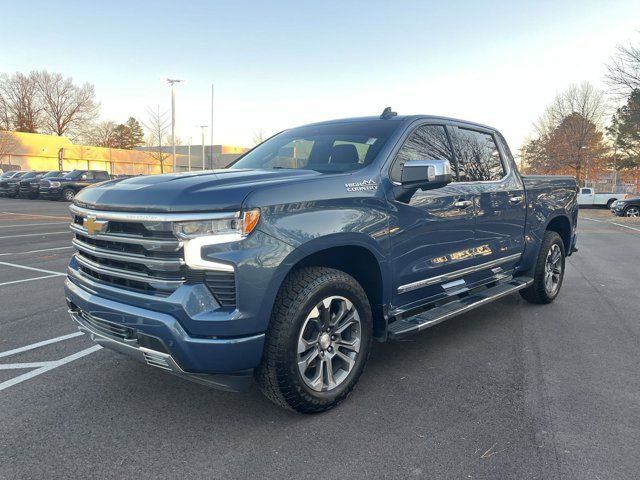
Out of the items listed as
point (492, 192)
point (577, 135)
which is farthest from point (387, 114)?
point (577, 135)

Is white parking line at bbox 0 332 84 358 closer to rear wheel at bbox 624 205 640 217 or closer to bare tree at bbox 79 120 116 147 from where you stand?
rear wheel at bbox 624 205 640 217

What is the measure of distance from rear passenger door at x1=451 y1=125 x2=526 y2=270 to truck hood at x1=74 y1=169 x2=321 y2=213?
1.85 metres

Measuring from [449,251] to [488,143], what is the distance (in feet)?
5.45

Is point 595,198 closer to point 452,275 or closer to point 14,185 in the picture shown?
point 452,275

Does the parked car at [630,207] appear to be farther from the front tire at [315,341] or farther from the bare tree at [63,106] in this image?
the bare tree at [63,106]

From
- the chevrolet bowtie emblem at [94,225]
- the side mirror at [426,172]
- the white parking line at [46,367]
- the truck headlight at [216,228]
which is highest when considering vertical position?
the side mirror at [426,172]

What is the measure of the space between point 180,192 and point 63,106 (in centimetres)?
8309

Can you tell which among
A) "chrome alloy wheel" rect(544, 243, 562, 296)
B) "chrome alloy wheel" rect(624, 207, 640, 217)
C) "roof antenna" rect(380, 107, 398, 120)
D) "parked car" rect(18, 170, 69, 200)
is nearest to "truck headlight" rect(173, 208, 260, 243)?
"roof antenna" rect(380, 107, 398, 120)

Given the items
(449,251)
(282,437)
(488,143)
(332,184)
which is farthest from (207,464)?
(488,143)

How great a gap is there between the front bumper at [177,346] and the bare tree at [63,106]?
80642 mm

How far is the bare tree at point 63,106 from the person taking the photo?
237ft

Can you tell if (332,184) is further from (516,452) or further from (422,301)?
(516,452)

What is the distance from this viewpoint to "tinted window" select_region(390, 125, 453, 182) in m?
3.62

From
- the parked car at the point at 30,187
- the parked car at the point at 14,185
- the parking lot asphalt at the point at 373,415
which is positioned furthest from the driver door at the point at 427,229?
the parked car at the point at 14,185
